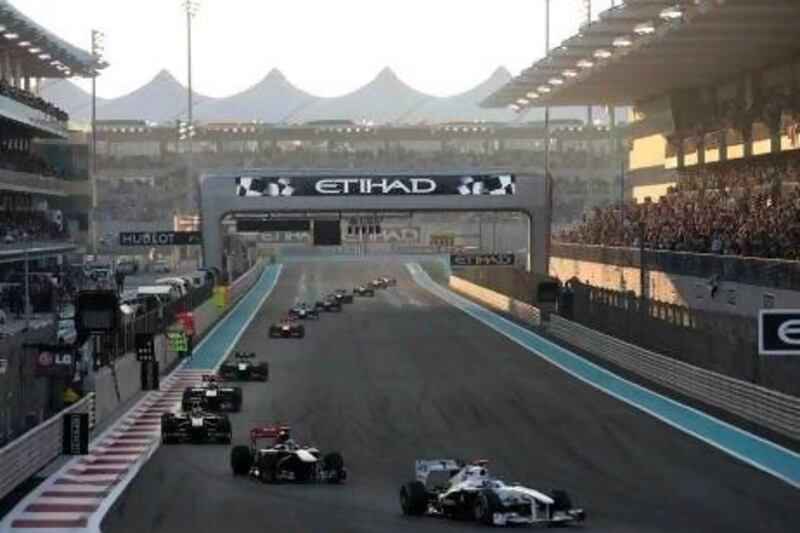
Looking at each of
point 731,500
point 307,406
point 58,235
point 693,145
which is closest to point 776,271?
point 307,406

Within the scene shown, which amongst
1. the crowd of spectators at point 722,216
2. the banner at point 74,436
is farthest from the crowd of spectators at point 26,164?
the banner at point 74,436

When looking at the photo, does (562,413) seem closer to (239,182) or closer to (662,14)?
(662,14)

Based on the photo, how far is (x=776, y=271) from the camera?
3928 cm

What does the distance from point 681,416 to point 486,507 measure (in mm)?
14488

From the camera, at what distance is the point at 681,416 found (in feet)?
107

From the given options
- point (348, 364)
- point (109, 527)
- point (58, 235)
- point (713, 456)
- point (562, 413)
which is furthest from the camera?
point (58, 235)

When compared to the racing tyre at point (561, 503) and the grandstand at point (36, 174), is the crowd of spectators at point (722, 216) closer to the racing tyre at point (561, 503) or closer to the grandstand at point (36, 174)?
the grandstand at point (36, 174)

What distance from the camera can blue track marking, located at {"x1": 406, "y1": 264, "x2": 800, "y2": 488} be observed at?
85.1ft

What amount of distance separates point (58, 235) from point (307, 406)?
58316 mm

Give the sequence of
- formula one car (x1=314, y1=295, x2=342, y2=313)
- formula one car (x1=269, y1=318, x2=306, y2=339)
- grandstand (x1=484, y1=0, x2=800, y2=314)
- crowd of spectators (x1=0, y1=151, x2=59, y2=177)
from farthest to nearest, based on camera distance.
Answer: crowd of spectators (x1=0, y1=151, x2=59, y2=177), formula one car (x1=314, y1=295, x2=342, y2=313), formula one car (x1=269, y1=318, x2=306, y2=339), grandstand (x1=484, y1=0, x2=800, y2=314)

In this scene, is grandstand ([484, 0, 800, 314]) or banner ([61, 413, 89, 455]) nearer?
banner ([61, 413, 89, 455])

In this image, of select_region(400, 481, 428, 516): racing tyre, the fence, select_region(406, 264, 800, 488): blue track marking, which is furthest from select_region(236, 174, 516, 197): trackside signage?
select_region(400, 481, 428, 516): racing tyre

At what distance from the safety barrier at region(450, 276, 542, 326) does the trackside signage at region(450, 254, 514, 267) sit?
166cm

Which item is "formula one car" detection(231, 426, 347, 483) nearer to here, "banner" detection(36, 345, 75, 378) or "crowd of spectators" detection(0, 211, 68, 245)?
"banner" detection(36, 345, 75, 378)
